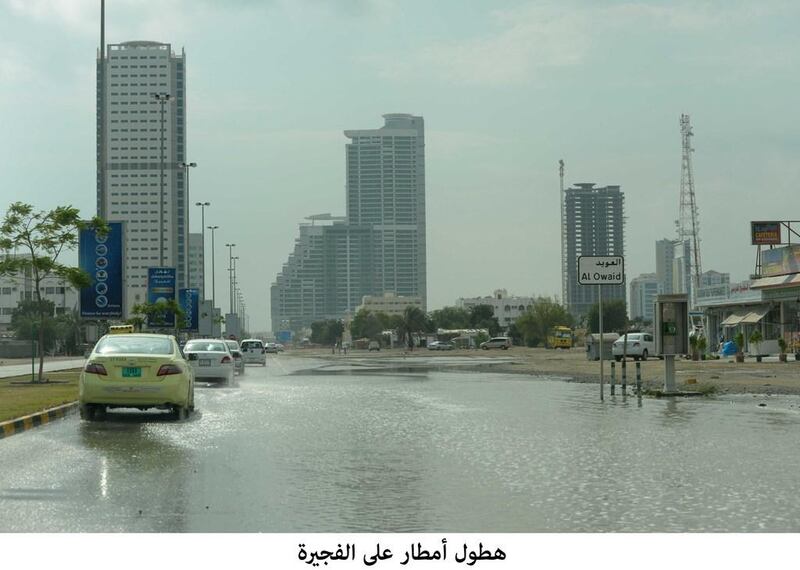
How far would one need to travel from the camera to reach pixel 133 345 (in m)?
19.2

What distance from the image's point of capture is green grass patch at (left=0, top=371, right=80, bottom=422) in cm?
1978

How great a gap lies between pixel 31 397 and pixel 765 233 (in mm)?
57904

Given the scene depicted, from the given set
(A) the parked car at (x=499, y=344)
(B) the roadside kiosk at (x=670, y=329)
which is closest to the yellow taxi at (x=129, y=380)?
(B) the roadside kiosk at (x=670, y=329)

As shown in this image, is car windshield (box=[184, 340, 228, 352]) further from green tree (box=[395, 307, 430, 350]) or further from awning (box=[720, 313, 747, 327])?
green tree (box=[395, 307, 430, 350])

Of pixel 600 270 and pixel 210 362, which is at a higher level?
pixel 600 270

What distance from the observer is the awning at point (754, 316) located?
71.6m

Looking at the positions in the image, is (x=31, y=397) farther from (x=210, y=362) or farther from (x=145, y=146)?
(x=145, y=146)

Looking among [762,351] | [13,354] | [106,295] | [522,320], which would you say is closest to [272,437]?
[106,295]

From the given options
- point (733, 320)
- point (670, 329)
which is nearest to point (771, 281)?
point (733, 320)

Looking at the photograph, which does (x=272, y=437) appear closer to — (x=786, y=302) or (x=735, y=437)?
(x=735, y=437)

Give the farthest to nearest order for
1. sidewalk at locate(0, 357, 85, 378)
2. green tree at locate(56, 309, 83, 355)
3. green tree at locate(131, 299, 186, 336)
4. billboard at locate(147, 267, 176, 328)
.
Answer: green tree at locate(56, 309, 83, 355) → billboard at locate(147, 267, 176, 328) → green tree at locate(131, 299, 186, 336) → sidewalk at locate(0, 357, 85, 378)

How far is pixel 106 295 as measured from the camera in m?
37.0

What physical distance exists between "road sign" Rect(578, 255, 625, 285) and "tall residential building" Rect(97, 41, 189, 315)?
280 feet

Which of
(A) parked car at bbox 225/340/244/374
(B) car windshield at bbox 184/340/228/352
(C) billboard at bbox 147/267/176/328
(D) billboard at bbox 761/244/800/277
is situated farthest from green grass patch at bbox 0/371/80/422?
(D) billboard at bbox 761/244/800/277
